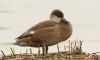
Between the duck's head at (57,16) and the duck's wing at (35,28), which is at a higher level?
the duck's head at (57,16)

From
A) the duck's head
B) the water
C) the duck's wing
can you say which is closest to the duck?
the duck's wing

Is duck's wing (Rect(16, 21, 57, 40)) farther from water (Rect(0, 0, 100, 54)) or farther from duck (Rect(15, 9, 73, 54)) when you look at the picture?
water (Rect(0, 0, 100, 54))

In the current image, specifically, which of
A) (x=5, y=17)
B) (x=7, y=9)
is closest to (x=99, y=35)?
(x=5, y=17)

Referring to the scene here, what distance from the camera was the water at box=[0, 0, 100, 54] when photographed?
12.8 m

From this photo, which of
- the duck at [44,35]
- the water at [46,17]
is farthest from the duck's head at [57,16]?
the water at [46,17]

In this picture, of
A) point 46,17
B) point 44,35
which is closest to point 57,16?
point 44,35

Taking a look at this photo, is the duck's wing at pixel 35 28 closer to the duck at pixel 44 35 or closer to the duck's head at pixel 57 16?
the duck at pixel 44 35

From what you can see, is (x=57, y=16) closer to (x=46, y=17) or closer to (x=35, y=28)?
(x=35, y=28)

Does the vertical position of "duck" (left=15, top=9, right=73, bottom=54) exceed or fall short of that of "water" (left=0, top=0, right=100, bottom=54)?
it falls short

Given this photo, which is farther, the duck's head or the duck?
the duck's head

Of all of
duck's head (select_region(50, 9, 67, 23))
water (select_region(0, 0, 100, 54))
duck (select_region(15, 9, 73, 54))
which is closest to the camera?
duck (select_region(15, 9, 73, 54))

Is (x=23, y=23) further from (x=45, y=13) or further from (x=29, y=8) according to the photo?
(x=29, y=8)

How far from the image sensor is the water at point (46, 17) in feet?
42.0

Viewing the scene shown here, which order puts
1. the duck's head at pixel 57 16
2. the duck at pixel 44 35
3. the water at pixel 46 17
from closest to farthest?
the duck at pixel 44 35 → the duck's head at pixel 57 16 → the water at pixel 46 17
